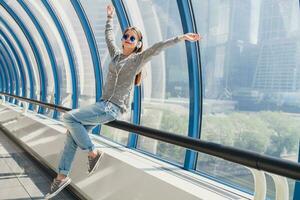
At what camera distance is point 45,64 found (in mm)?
9961

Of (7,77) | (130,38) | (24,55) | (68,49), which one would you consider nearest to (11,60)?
(7,77)

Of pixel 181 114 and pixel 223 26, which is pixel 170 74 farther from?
pixel 223 26

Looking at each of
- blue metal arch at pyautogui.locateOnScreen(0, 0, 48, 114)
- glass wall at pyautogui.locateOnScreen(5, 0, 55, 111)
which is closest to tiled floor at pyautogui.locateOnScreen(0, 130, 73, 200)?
blue metal arch at pyautogui.locateOnScreen(0, 0, 48, 114)

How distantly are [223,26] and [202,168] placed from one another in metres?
1.50

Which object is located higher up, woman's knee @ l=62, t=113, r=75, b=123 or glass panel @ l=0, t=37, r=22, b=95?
glass panel @ l=0, t=37, r=22, b=95

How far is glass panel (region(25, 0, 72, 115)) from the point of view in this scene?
7805 millimetres

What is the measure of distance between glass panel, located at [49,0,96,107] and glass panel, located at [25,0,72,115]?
0.68 meters

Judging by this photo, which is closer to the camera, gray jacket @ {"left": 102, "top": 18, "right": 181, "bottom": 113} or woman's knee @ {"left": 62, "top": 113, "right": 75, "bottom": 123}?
gray jacket @ {"left": 102, "top": 18, "right": 181, "bottom": 113}

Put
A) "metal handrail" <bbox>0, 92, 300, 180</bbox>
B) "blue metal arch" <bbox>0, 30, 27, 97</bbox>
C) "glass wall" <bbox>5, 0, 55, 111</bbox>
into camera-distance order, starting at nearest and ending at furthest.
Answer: "metal handrail" <bbox>0, 92, 300, 180</bbox> → "glass wall" <bbox>5, 0, 55, 111</bbox> → "blue metal arch" <bbox>0, 30, 27, 97</bbox>

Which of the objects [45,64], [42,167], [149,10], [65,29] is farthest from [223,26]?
[45,64]

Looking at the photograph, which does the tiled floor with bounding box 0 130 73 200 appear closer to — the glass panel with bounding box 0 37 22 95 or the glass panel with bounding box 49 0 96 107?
the glass panel with bounding box 49 0 96 107

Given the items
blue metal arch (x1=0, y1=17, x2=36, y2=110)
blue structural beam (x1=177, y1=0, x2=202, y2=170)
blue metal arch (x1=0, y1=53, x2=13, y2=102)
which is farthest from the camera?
blue metal arch (x1=0, y1=53, x2=13, y2=102)

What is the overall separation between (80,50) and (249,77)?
4.45 meters

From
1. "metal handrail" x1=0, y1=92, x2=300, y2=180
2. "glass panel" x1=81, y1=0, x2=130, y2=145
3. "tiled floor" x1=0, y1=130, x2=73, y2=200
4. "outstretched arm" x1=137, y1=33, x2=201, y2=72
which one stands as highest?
"glass panel" x1=81, y1=0, x2=130, y2=145
